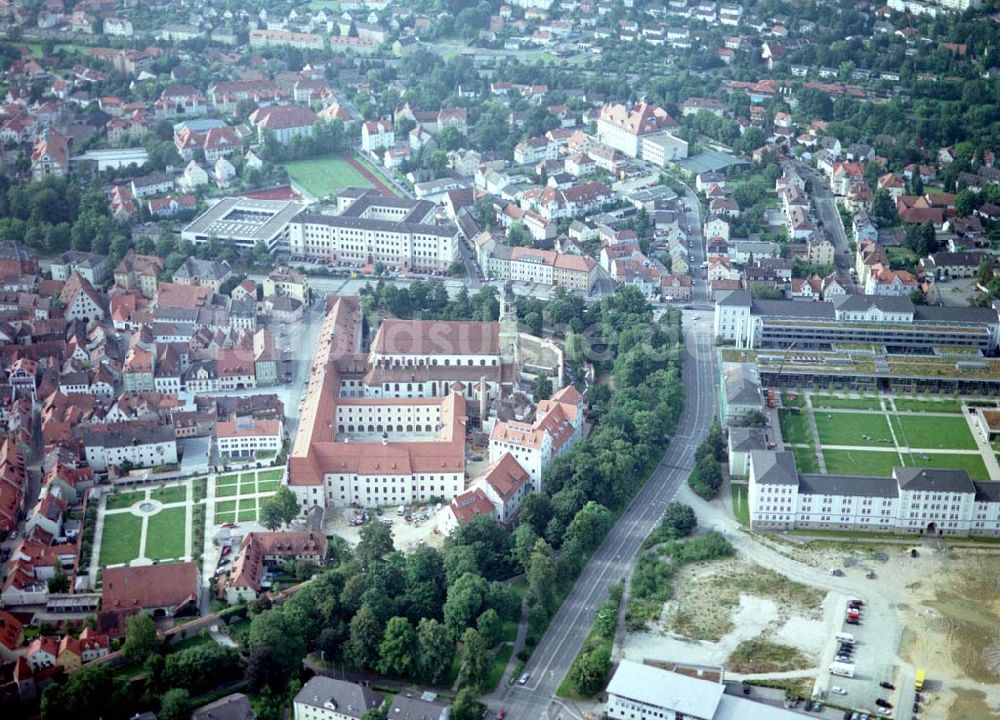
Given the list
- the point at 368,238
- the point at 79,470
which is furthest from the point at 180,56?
the point at 79,470

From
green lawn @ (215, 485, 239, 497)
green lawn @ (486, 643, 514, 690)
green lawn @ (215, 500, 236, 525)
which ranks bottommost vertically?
green lawn @ (486, 643, 514, 690)

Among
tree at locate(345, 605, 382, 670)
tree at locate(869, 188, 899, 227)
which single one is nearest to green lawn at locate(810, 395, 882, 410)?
tree at locate(869, 188, 899, 227)

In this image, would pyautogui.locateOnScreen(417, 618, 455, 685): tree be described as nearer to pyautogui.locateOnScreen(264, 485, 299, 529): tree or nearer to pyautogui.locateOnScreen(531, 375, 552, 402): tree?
pyautogui.locateOnScreen(264, 485, 299, 529): tree

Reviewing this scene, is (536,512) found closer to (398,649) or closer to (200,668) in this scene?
(398,649)

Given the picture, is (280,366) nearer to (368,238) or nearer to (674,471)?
(368,238)

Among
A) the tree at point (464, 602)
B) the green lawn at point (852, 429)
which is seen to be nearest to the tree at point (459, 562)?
the tree at point (464, 602)

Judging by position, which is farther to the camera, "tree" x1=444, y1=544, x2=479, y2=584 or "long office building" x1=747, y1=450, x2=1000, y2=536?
"long office building" x1=747, y1=450, x2=1000, y2=536
